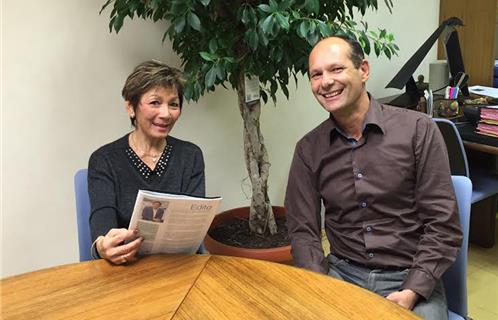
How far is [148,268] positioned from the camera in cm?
130

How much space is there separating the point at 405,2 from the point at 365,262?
94.5 inches

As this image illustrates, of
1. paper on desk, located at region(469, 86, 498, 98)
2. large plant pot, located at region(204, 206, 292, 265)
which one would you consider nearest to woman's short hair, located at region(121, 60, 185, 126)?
large plant pot, located at region(204, 206, 292, 265)

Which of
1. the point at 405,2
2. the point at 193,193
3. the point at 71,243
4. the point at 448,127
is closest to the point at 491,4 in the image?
the point at 405,2

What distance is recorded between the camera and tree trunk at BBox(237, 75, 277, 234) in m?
2.27

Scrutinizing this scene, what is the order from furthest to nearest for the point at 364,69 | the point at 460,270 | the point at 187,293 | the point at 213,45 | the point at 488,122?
the point at 488,122 < the point at 213,45 < the point at 364,69 < the point at 460,270 < the point at 187,293

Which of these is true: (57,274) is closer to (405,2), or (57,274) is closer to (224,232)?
(224,232)

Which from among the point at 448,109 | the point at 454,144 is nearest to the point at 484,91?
the point at 448,109

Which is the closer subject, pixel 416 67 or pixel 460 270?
pixel 460 270

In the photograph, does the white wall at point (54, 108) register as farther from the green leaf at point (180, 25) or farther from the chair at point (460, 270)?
the chair at point (460, 270)

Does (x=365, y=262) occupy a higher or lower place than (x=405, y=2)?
lower

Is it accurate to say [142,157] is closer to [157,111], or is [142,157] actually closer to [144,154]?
[144,154]

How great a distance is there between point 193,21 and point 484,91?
2.21 metres

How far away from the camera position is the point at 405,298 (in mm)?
1400

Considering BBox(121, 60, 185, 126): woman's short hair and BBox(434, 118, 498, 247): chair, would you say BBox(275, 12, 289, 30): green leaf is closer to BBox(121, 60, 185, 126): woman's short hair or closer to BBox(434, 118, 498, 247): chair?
BBox(121, 60, 185, 126): woman's short hair
